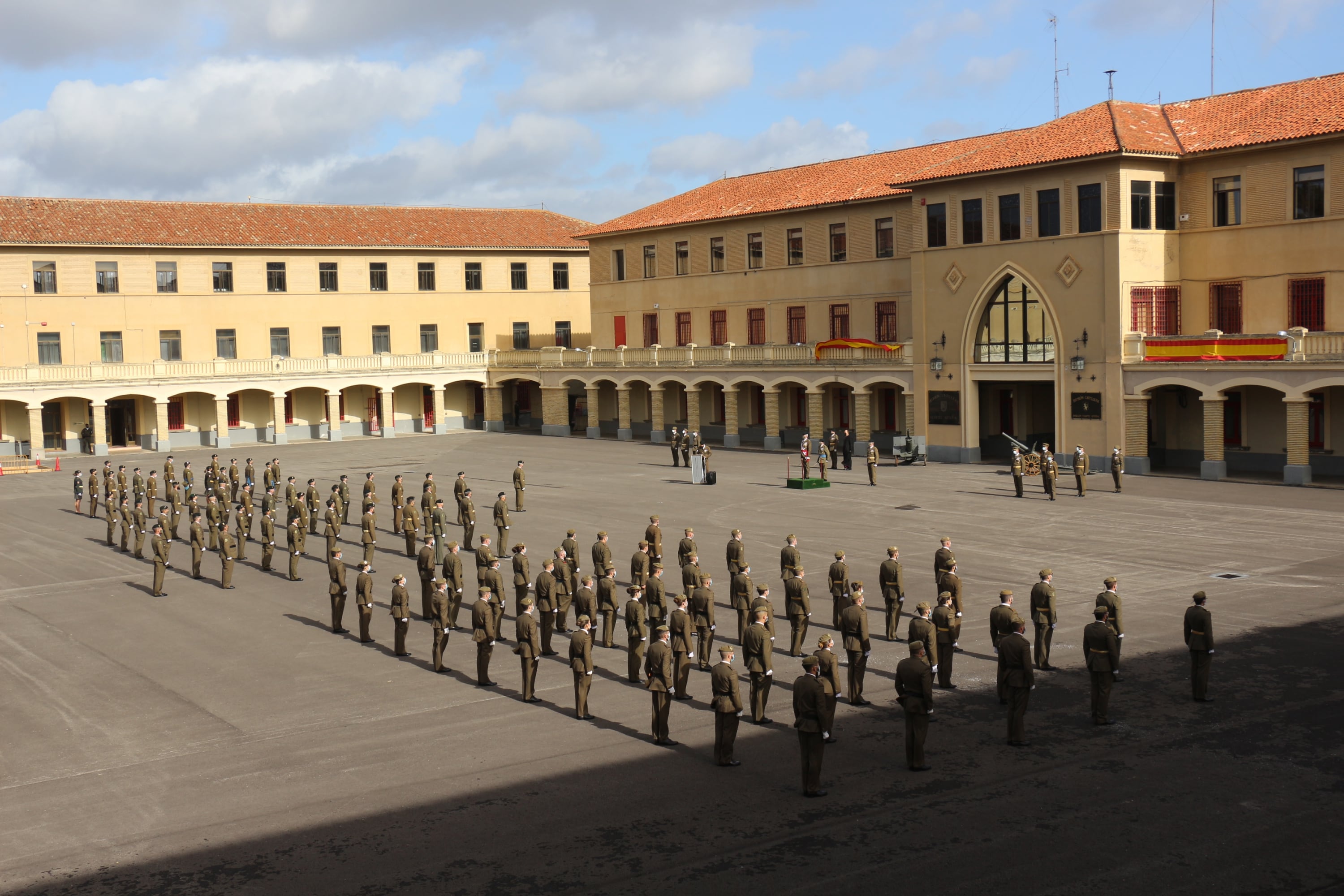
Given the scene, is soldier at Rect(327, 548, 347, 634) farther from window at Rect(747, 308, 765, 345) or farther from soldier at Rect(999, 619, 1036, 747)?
window at Rect(747, 308, 765, 345)

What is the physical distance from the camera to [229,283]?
2413 inches

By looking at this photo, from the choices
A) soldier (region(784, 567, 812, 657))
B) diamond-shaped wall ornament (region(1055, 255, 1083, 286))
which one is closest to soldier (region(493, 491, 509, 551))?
soldier (region(784, 567, 812, 657))

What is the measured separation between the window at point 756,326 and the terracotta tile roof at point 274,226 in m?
13.5

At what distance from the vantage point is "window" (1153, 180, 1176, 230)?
40781 millimetres

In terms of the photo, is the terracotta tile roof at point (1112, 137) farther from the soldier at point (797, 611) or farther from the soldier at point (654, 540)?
the soldier at point (797, 611)

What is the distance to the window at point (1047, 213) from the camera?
136 ft

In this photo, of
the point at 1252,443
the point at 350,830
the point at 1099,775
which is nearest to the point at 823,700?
the point at 1099,775

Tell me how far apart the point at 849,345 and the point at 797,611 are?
31260 mm

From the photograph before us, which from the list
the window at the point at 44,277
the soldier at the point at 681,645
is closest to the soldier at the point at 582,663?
the soldier at the point at 681,645

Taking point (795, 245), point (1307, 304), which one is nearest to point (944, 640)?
point (1307, 304)

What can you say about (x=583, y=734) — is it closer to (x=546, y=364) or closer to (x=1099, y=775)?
(x=1099, y=775)

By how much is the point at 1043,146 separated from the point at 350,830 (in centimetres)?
3673

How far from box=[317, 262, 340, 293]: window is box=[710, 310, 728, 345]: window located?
1965 cm

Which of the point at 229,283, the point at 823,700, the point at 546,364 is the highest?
the point at 229,283
